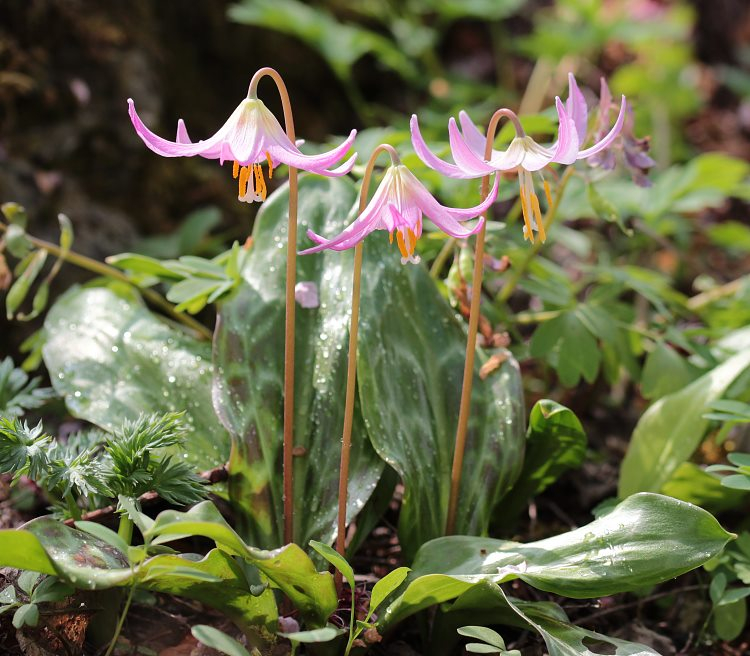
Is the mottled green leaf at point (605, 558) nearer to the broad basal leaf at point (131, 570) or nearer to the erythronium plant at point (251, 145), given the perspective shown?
the broad basal leaf at point (131, 570)

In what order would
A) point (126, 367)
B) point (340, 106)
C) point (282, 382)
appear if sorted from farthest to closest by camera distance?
point (340, 106) < point (126, 367) < point (282, 382)

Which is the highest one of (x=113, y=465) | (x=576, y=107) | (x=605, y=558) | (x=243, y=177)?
(x=576, y=107)

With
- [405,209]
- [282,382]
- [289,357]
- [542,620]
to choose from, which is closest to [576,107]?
[405,209]

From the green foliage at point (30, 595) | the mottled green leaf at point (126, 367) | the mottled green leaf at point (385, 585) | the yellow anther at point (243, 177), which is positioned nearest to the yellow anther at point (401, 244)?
the yellow anther at point (243, 177)

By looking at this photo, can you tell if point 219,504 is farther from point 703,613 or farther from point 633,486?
point 703,613

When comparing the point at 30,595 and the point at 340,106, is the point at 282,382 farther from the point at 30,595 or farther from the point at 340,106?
the point at 340,106

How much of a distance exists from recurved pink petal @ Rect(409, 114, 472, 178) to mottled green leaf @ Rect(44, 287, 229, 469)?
773 mm

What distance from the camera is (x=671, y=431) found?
1795 mm

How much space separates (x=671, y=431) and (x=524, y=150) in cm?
82

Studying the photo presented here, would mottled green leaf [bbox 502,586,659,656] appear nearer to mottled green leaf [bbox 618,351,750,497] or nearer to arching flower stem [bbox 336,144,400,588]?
arching flower stem [bbox 336,144,400,588]

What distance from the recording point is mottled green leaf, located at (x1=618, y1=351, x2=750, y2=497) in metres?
1.75

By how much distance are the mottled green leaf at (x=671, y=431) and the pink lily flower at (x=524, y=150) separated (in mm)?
656

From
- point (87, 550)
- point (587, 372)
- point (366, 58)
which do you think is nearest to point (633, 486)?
point (587, 372)

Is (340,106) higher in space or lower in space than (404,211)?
higher
